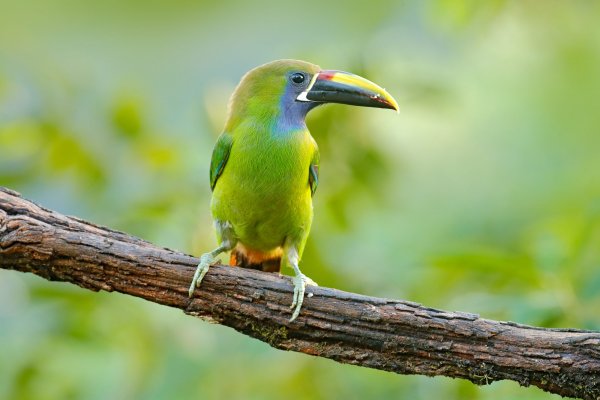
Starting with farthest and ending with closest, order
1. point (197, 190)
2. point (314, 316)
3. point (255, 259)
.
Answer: point (197, 190) → point (255, 259) → point (314, 316)

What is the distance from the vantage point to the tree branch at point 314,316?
334 cm

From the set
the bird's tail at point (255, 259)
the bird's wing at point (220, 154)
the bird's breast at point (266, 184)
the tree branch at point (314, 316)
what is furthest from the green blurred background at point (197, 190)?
the tree branch at point (314, 316)

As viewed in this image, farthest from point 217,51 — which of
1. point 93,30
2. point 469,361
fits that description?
Answer: point 469,361

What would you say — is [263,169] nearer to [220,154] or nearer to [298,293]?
[220,154]

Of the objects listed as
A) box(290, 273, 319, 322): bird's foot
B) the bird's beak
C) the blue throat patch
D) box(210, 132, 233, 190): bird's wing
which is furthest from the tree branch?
the bird's beak

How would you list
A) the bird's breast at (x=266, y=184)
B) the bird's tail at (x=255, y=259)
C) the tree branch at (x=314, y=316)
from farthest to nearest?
1. the bird's tail at (x=255, y=259)
2. the bird's breast at (x=266, y=184)
3. the tree branch at (x=314, y=316)

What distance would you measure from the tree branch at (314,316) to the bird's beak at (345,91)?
41.3 inches

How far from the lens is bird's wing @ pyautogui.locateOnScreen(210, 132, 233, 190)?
14.2ft

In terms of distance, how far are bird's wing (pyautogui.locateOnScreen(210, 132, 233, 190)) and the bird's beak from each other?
40 centimetres

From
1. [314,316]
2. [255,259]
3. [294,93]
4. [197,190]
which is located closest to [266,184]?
[294,93]

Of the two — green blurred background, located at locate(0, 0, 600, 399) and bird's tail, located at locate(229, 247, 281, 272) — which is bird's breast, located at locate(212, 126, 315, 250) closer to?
bird's tail, located at locate(229, 247, 281, 272)

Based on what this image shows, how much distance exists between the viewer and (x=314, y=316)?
3533 millimetres

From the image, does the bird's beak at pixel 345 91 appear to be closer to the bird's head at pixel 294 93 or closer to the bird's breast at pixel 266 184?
the bird's head at pixel 294 93

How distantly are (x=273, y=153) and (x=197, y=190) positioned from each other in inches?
44.0
